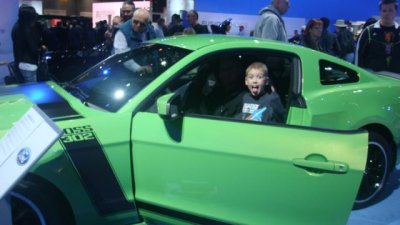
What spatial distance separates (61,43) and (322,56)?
8.97 m

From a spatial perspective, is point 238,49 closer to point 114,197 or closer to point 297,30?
point 114,197

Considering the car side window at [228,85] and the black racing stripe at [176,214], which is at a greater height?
the car side window at [228,85]

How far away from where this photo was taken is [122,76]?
336cm

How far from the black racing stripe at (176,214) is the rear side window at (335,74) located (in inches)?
63.1

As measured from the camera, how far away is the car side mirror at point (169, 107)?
2.55 m

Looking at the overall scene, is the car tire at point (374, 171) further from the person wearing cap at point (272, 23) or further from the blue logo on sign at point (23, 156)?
the blue logo on sign at point (23, 156)

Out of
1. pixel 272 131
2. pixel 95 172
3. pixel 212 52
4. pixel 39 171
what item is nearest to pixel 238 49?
pixel 212 52

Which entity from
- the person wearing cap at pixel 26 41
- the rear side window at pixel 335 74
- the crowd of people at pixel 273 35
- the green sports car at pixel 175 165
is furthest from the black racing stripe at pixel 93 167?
the person wearing cap at pixel 26 41

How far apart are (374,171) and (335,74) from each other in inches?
38.3

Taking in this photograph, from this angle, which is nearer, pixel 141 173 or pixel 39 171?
pixel 39 171

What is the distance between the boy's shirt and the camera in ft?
10.9

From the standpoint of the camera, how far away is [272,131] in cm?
259

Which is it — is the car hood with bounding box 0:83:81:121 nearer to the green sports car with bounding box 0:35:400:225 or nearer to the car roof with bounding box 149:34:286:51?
the green sports car with bounding box 0:35:400:225

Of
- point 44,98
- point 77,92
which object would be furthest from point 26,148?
point 77,92
